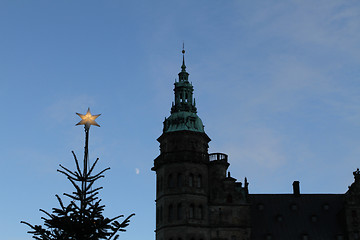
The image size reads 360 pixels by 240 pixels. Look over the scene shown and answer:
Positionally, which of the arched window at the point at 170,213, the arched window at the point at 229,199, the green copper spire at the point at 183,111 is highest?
the green copper spire at the point at 183,111

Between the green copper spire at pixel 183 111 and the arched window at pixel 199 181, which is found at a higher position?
the green copper spire at pixel 183 111

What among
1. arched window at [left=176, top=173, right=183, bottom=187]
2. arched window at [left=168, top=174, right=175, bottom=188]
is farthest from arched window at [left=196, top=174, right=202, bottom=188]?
arched window at [left=168, top=174, right=175, bottom=188]

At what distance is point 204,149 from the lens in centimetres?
7719

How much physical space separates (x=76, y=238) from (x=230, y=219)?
52.5 meters

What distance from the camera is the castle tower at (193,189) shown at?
7144 cm

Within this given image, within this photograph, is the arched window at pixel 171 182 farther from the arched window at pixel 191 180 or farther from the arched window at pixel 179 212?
the arched window at pixel 179 212

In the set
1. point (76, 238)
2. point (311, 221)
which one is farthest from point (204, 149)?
point (76, 238)

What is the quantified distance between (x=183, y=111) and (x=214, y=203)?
1414cm

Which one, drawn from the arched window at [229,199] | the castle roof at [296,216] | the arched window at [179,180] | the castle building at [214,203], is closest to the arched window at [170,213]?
the castle building at [214,203]

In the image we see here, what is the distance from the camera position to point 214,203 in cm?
7388

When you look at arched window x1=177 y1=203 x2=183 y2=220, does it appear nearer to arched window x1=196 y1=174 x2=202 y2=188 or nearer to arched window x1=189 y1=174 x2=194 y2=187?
arched window x1=189 y1=174 x2=194 y2=187

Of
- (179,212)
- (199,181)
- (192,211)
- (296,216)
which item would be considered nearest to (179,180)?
(199,181)

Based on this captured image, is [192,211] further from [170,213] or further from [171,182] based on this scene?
[171,182]

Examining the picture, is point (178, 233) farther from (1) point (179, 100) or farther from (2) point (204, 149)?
(1) point (179, 100)
